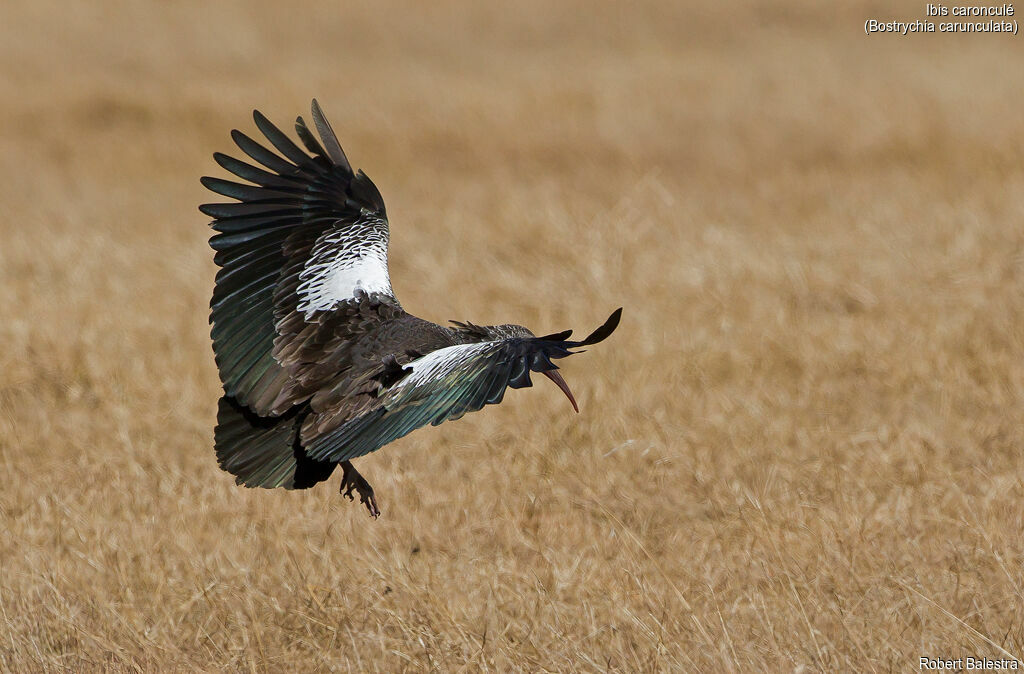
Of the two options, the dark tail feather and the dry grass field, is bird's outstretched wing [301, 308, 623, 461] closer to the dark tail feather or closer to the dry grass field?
the dark tail feather

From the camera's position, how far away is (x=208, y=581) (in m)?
4.58

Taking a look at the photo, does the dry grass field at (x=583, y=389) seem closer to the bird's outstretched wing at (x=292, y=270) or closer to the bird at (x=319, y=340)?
the bird at (x=319, y=340)

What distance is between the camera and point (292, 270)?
4.62m

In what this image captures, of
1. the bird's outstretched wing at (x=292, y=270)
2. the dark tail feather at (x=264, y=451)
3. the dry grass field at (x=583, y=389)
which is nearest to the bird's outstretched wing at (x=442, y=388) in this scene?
the dark tail feather at (x=264, y=451)

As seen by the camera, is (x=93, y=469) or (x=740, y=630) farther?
(x=93, y=469)

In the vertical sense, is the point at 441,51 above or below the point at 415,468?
above

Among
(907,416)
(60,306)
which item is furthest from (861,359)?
(60,306)

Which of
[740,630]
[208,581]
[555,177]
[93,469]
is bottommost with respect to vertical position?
[740,630]

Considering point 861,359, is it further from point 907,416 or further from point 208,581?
point 208,581

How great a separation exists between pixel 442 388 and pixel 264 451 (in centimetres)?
86

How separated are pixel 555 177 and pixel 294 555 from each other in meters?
8.59

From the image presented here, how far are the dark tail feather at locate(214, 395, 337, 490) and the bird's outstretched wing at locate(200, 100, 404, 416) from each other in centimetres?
6

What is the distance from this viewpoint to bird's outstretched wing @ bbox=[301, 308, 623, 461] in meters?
3.61

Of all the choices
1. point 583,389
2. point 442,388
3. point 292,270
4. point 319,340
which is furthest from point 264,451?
point 583,389
